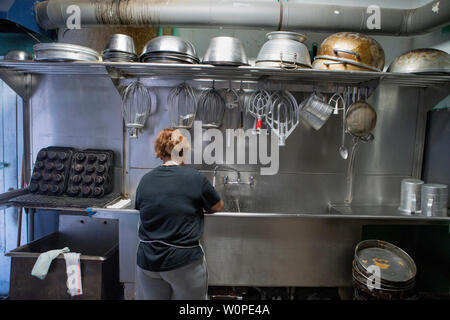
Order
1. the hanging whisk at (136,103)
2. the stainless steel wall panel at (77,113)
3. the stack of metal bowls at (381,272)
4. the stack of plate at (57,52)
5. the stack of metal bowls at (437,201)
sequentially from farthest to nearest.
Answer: the stainless steel wall panel at (77,113), the hanging whisk at (136,103), the stack of metal bowls at (437,201), the stack of plate at (57,52), the stack of metal bowls at (381,272)

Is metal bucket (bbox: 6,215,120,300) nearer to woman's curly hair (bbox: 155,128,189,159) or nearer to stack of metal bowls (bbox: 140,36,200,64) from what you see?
woman's curly hair (bbox: 155,128,189,159)

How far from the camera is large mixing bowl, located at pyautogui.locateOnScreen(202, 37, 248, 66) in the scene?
64.4 inches

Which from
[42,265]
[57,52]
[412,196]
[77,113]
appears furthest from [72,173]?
[412,196]

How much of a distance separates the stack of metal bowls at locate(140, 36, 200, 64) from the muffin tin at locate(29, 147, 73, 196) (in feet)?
3.25

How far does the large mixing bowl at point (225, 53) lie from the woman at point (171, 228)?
1.95 feet

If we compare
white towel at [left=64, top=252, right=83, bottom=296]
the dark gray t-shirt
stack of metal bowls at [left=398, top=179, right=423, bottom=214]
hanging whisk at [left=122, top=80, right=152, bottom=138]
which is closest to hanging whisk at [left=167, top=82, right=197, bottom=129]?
hanging whisk at [left=122, top=80, right=152, bottom=138]

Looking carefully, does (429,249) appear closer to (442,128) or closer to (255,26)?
(442,128)

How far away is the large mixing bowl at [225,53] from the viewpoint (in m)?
1.64

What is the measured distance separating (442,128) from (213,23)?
6.03 feet

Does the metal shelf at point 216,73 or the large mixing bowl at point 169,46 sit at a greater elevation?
the large mixing bowl at point 169,46

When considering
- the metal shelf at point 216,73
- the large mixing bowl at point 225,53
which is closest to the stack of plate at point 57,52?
the metal shelf at point 216,73

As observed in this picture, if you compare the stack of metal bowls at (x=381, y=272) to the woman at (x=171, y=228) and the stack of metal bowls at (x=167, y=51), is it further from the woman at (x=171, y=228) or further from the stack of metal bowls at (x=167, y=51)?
the stack of metal bowls at (x=167, y=51)

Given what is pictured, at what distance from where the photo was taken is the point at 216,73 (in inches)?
72.9

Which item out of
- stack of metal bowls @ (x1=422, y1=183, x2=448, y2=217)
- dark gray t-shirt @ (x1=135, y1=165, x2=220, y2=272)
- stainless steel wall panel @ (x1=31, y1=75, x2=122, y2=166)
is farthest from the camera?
stainless steel wall panel @ (x1=31, y1=75, x2=122, y2=166)
